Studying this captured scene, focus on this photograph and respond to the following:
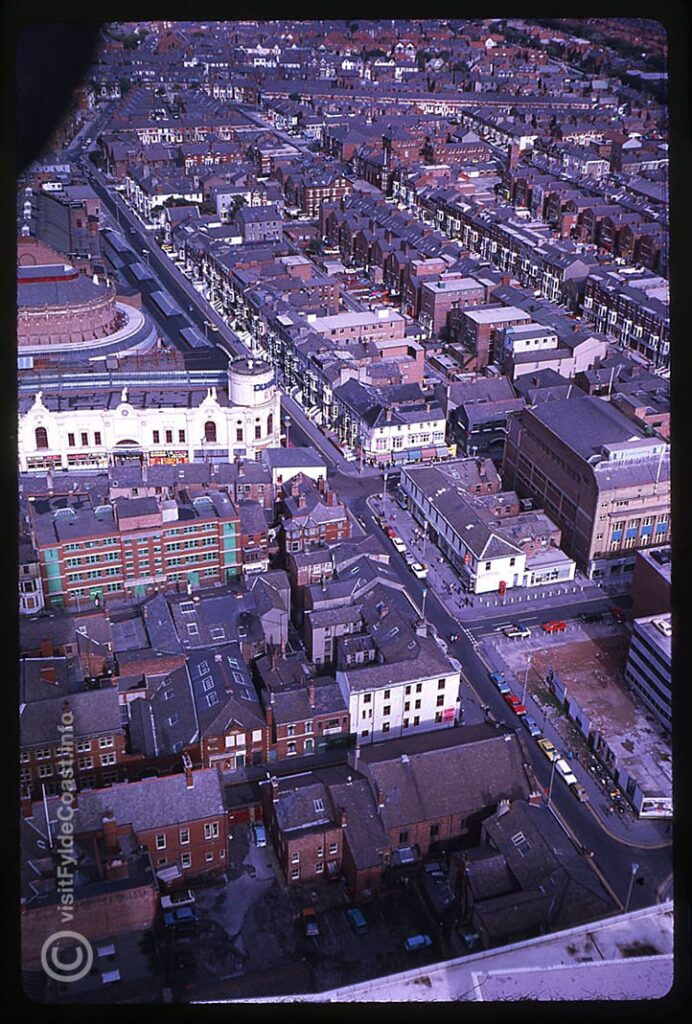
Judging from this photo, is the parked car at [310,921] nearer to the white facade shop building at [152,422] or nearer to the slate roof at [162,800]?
the slate roof at [162,800]

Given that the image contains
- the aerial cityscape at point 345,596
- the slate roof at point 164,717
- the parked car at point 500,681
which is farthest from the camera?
the parked car at point 500,681

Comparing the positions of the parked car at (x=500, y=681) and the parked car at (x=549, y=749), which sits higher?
the parked car at (x=500, y=681)

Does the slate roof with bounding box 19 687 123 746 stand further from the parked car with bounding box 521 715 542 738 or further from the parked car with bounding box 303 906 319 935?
the parked car with bounding box 521 715 542 738

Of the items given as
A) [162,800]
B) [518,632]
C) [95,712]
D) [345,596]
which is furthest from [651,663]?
[95,712]

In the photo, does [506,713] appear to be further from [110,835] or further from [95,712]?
[110,835]

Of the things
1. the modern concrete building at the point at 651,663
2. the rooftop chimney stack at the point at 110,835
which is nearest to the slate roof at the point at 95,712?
the rooftop chimney stack at the point at 110,835

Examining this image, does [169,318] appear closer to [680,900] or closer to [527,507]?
[527,507]
